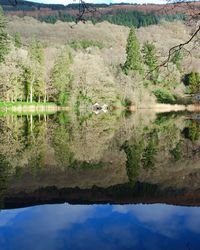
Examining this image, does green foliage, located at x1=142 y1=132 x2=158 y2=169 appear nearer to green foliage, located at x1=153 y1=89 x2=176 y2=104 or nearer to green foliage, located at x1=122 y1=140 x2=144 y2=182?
green foliage, located at x1=122 y1=140 x2=144 y2=182

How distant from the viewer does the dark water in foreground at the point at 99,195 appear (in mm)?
8659

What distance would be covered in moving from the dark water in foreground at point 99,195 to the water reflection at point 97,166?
0.03 m

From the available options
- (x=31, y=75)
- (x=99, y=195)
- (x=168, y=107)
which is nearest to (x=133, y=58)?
(x=168, y=107)

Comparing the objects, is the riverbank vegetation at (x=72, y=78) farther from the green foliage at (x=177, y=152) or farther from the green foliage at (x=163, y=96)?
the green foliage at (x=177, y=152)

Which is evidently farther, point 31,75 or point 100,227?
point 31,75

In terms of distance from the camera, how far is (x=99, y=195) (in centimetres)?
1270

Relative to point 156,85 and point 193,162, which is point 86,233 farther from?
point 156,85

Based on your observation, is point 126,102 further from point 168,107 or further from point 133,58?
point 133,58

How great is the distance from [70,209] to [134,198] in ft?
7.04

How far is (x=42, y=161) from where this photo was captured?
18.5 metres

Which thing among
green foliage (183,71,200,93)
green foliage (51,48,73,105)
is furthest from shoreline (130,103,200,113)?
green foliage (51,48,73,105)

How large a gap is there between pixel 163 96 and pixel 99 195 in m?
67.1

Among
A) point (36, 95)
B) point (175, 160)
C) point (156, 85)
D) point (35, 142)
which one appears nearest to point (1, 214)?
point (175, 160)

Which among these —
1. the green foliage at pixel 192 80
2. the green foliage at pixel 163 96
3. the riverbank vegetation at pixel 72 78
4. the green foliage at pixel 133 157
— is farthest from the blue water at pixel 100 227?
the green foliage at pixel 192 80
